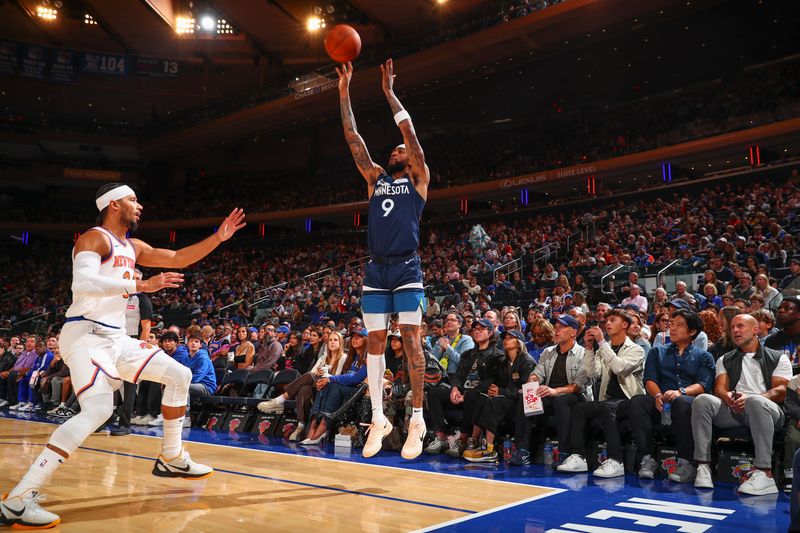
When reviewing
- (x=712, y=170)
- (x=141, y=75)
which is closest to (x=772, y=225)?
(x=712, y=170)

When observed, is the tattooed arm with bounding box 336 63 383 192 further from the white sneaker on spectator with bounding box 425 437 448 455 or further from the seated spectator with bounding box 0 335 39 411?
the seated spectator with bounding box 0 335 39 411

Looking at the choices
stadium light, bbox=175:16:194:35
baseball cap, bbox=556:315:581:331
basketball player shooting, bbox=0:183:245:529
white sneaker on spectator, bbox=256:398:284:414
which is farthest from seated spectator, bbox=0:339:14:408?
stadium light, bbox=175:16:194:35

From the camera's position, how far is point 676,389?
556cm

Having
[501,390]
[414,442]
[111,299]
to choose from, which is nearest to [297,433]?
[501,390]

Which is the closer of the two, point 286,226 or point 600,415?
point 600,415

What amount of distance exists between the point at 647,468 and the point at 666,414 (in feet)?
1.57

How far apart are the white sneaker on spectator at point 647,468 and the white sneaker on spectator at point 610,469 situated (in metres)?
0.17

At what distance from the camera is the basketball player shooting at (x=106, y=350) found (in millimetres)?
3629

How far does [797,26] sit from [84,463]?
2683 centimetres

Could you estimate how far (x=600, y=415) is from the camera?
5.61 meters

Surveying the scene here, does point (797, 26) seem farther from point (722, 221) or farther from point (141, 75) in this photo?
point (141, 75)

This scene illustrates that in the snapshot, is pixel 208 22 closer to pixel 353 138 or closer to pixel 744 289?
pixel 744 289

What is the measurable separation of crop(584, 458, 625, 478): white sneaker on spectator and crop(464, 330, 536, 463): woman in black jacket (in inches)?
43.1

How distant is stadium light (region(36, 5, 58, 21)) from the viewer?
88.5ft
